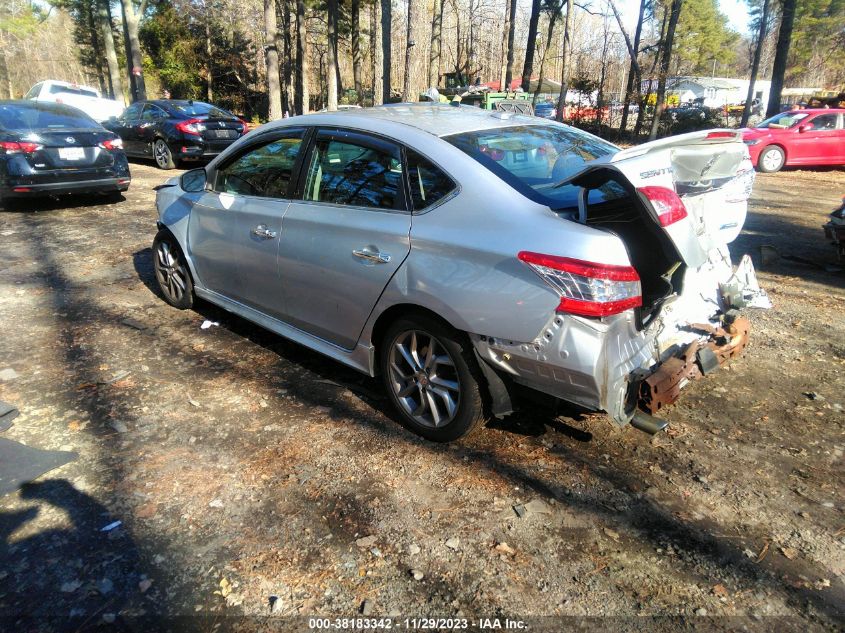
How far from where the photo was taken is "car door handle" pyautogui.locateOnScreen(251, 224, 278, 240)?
407 cm

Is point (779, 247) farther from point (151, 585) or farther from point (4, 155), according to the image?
point (4, 155)

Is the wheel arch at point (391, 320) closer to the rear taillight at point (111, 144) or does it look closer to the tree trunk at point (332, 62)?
the rear taillight at point (111, 144)

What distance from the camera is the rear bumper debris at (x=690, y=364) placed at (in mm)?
2957

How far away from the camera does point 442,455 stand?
3.37m

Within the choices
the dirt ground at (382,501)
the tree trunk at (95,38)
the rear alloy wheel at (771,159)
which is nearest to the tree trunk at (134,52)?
the tree trunk at (95,38)

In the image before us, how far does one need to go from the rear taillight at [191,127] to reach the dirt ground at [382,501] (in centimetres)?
930

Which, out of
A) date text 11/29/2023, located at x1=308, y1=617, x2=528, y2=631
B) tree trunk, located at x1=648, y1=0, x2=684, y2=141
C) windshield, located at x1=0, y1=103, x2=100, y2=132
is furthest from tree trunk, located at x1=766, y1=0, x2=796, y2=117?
date text 11/29/2023, located at x1=308, y1=617, x2=528, y2=631

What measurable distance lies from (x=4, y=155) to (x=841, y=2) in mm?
59378

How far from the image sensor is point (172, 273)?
214 inches

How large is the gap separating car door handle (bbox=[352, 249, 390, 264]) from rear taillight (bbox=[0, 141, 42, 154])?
25.1ft

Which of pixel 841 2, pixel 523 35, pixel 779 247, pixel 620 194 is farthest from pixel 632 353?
pixel 841 2

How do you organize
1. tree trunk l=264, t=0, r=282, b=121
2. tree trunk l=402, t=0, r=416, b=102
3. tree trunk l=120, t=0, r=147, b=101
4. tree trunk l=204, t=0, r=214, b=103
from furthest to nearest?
tree trunk l=204, t=0, r=214, b=103
tree trunk l=120, t=0, r=147, b=101
tree trunk l=264, t=0, r=282, b=121
tree trunk l=402, t=0, r=416, b=102

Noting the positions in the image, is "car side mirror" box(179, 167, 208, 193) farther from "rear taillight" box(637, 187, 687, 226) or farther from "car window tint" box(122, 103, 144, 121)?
"car window tint" box(122, 103, 144, 121)

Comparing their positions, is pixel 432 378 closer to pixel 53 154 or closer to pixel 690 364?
pixel 690 364
